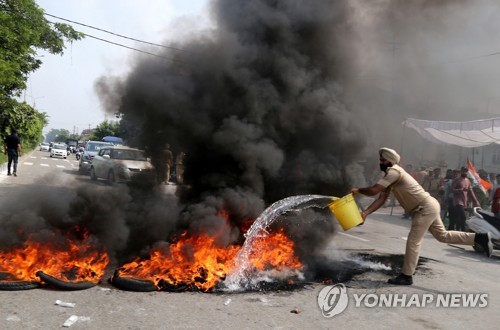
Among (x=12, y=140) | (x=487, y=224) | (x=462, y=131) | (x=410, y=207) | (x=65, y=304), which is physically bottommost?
(x=65, y=304)

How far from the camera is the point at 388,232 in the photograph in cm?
1069

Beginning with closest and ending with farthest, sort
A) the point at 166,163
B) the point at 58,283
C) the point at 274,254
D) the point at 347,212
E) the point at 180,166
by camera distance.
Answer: the point at 58,283
the point at 347,212
the point at 274,254
the point at 180,166
the point at 166,163

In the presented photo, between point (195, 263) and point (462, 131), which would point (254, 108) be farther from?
point (462, 131)

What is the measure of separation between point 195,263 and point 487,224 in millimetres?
6549

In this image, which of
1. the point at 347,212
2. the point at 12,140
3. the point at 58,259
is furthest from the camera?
the point at 12,140

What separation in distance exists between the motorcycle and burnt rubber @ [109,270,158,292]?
6439mm

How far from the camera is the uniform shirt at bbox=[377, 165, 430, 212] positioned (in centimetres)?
552

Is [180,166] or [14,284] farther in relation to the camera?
[180,166]

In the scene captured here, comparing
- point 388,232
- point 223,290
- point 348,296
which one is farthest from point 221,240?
point 388,232

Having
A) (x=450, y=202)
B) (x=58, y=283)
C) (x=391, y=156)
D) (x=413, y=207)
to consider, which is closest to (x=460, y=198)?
(x=450, y=202)

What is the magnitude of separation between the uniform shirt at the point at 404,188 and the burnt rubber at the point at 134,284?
317 cm

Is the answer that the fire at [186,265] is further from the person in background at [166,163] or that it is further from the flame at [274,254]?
the person in background at [166,163]

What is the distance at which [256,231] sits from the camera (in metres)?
5.79

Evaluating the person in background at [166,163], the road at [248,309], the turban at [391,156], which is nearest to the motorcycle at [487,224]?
the road at [248,309]
